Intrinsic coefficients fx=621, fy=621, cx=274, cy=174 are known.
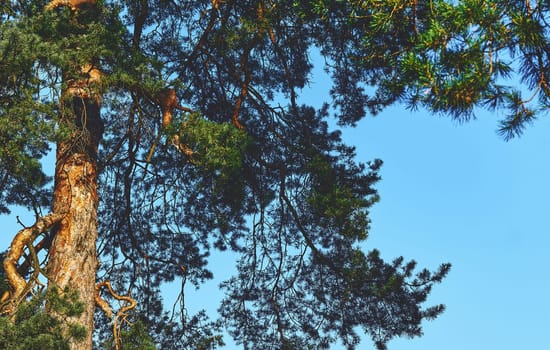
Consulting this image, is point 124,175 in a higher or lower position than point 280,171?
higher

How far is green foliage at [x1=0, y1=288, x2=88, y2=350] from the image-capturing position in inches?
186

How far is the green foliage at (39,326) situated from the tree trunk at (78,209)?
47.2 inches

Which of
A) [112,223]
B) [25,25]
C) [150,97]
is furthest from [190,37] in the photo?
[25,25]

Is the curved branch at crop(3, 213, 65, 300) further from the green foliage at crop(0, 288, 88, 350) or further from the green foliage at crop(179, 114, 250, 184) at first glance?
the green foliage at crop(179, 114, 250, 184)

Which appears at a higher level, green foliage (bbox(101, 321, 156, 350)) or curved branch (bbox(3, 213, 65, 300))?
curved branch (bbox(3, 213, 65, 300))

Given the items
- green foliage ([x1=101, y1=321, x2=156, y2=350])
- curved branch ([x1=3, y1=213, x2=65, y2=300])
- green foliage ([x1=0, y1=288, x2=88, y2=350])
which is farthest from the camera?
green foliage ([x1=101, y1=321, x2=156, y2=350])

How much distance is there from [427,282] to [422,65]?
3.56 m

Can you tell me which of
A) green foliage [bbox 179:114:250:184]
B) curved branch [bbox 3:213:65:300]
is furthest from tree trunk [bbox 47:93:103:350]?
green foliage [bbox 179:114:250:184]

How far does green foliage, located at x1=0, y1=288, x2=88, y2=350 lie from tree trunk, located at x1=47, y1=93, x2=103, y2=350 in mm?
1199

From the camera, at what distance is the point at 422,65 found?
5.09 m

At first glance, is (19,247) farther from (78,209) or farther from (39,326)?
(39,326)

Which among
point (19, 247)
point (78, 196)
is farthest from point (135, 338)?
point (78, 196)

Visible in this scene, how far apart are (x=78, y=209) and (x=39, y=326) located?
2.29 m

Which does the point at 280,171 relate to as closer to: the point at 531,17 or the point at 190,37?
the point at 190,37
